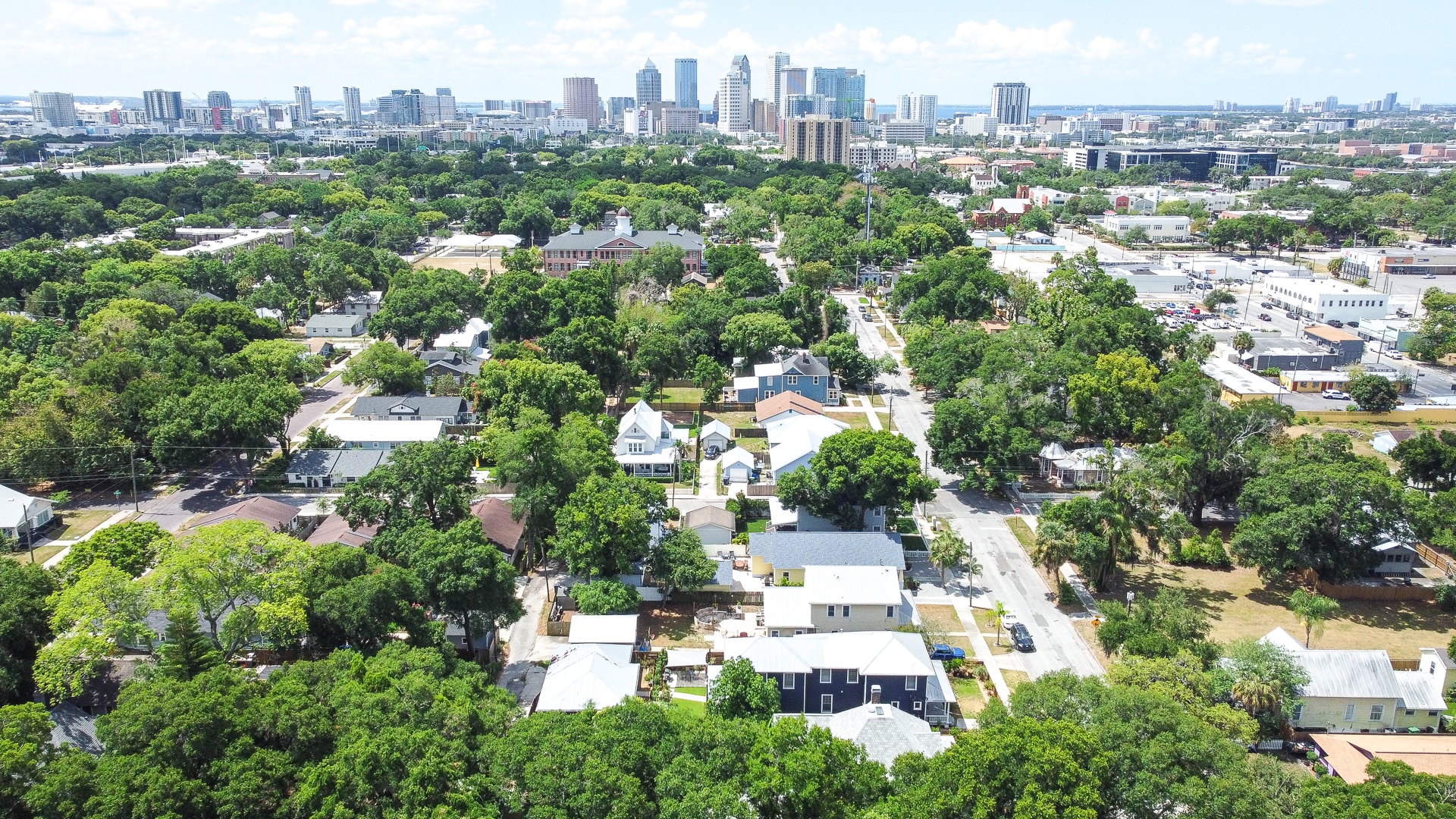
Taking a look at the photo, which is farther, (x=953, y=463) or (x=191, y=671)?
(x=953, y=463)

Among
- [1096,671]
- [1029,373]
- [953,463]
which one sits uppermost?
[1029,373]

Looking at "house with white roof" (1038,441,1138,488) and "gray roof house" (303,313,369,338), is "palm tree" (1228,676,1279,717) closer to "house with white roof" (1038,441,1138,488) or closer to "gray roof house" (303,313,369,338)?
"house with white roof" (1038,441,1138,488)

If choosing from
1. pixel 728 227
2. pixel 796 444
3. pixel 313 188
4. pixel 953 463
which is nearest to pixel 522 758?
pixel 796 444

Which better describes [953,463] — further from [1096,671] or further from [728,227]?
[728,227]

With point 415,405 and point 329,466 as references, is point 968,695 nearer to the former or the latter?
point 329,466

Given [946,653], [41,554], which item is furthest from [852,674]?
[41,554]

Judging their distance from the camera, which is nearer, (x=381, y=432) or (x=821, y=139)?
(x=381, y=432)
